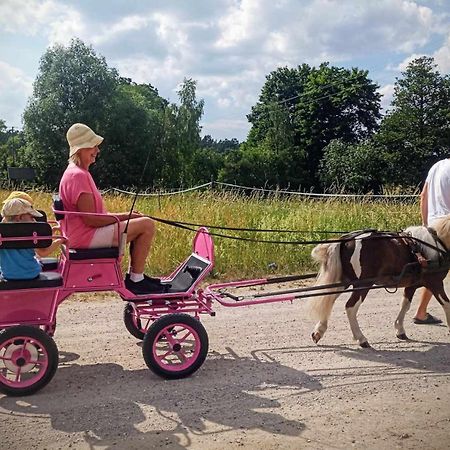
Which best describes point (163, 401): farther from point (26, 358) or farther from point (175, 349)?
point (26, 358)

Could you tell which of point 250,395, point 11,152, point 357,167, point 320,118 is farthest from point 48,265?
point 320,118

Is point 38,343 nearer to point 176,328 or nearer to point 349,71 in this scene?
point 176,328

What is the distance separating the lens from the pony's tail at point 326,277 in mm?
5934

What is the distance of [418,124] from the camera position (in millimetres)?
40344

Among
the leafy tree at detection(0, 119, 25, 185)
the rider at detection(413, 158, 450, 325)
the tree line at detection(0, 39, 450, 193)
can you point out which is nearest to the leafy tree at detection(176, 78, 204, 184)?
the tree line at detection(0, 39, 450, 193)

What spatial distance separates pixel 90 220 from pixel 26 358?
48.0 inches

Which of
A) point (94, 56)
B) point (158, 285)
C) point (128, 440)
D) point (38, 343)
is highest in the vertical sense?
point (94, 56)

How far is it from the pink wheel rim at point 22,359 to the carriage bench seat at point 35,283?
0.41m

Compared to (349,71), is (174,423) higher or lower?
lower

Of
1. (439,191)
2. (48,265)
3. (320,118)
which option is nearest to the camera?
(48,265)

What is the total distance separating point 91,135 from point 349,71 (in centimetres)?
5446

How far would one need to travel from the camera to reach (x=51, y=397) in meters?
4.58

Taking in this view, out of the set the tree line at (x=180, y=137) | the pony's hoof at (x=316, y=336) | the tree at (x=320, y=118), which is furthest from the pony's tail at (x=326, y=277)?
the tree at (x=320, y=118)

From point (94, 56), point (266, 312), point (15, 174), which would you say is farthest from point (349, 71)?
point (266, 312)
